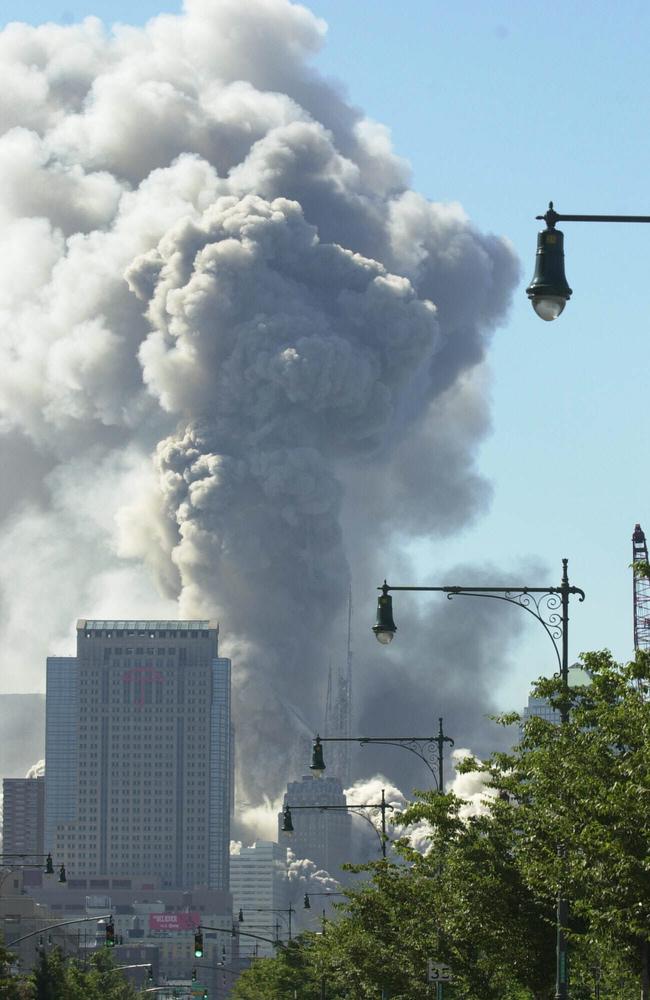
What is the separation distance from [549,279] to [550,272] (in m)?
0.16

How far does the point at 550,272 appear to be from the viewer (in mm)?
25812

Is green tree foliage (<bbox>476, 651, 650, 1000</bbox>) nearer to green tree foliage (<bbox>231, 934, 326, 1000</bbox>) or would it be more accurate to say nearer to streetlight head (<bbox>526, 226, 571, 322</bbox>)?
streetlight head (<bbox>526, 226, 571, 322</bbox>)

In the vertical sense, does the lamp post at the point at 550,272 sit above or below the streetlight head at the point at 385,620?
above

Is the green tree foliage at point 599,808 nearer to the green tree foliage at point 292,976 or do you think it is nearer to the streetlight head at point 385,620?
the streetlight head at point 385,620

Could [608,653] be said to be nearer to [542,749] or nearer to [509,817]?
[542,749]

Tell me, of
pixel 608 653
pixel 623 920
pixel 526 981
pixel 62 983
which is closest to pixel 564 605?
pixel 608 653

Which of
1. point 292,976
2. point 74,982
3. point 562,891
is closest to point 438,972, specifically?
point 562,891

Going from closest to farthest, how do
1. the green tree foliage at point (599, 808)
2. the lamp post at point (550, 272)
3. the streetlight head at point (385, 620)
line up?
the lamp post at point (550, 272) → the green tree foliage at point (599, 808) → the streetlight head at point (385, 620)

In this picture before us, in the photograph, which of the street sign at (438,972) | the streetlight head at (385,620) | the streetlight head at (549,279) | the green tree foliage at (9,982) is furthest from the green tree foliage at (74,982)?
the streetlight head at (549,279)

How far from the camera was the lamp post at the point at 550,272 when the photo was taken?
25.5 metres

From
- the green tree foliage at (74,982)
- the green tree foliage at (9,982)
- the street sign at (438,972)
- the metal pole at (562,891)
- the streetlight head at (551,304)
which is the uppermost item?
the streetlight head at (551,304)

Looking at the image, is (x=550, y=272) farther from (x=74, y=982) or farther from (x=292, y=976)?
(x=74, y=982)

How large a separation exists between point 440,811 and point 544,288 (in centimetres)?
3087

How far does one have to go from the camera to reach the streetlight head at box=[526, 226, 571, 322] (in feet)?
83.8
